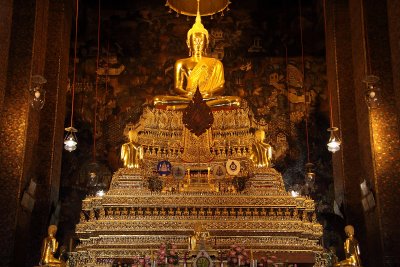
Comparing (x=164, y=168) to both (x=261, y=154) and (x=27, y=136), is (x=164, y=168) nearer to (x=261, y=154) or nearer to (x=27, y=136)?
(x=261, y=154)

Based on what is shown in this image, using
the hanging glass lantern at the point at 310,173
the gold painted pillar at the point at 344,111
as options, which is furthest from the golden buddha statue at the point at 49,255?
the hanging glass lantern at the point at 310,173

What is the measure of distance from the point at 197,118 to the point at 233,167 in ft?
3.38

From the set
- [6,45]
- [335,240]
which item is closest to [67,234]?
[6,45]

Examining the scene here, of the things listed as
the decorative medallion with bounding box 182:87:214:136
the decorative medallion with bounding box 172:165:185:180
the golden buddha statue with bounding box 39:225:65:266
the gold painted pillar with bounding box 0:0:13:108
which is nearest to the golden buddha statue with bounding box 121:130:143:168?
the decorative medallion with bounding box 172:165:185:180

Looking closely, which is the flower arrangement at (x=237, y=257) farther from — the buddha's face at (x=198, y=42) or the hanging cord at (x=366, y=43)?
the buddha's face at (x=198, y=42)

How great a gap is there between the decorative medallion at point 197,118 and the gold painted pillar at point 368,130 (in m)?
2.40

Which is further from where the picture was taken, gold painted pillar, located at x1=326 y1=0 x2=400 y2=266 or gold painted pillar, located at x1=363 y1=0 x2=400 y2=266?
gold painted pillar, located at x1=326 y1=0 x2=400 y2=266

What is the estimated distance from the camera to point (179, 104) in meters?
10.8

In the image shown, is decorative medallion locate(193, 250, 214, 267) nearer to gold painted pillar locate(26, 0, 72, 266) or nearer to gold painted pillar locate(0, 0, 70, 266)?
gold painted pillar locate(0, 0, 70, 266)

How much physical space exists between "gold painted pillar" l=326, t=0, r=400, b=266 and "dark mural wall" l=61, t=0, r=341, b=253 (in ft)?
4.30

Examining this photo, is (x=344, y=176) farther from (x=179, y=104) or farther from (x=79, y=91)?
(x=79, y=91)

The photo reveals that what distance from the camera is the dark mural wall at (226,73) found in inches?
479

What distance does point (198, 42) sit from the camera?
453 inches

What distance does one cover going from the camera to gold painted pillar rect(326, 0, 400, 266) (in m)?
8.62
